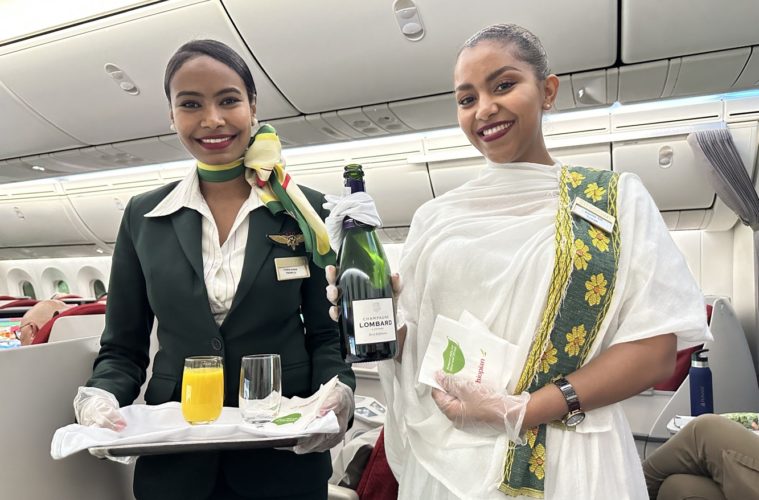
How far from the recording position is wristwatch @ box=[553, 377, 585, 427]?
1.20 m

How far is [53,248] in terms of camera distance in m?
9.66

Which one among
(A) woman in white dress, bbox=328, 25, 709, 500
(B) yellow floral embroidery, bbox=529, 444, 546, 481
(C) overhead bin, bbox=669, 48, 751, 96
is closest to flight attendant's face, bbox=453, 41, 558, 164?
(A) woman in white dress, bbox=328, 25, 709, 500

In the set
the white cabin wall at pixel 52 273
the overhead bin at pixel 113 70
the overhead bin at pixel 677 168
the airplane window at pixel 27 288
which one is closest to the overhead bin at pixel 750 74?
the overhead bin at pixel 677 168

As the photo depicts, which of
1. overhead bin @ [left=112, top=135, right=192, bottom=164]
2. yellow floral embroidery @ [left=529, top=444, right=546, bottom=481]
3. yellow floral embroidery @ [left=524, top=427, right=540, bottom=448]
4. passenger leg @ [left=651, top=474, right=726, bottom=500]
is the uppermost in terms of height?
overhead bin @ [left=112, top=135, right=192, bottom=164]

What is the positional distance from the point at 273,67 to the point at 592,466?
10.0 ft

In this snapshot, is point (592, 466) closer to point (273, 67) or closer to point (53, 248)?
point (273, 67)

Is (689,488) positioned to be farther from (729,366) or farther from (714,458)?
(729,366)

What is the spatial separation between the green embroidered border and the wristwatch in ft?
0.16

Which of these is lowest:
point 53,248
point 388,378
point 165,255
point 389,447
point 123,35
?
point 389,447

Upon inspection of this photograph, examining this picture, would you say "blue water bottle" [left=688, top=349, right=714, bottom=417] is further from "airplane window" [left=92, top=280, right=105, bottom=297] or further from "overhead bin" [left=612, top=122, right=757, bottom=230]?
"airplane window" [left=92, top=280, right=105, bottom=297]

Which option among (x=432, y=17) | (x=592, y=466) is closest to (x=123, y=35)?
(x=432, y=17)

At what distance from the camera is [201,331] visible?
4.79 ft

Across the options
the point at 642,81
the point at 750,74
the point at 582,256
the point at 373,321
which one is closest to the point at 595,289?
the point at 582,256

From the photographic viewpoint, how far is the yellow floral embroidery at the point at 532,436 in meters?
1.25
